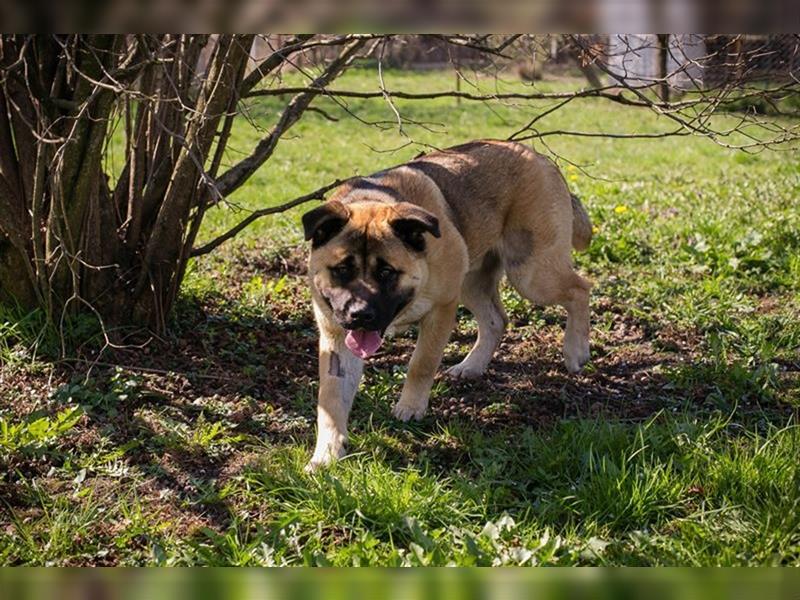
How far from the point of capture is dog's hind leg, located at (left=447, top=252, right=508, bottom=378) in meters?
6.09

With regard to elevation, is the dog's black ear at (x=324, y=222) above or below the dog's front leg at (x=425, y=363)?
above

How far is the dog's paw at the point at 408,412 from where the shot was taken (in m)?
5.28

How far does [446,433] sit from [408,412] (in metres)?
0.38

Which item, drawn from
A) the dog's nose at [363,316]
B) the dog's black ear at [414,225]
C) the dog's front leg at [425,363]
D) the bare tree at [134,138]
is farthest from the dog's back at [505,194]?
the dog's nose at [363,316]

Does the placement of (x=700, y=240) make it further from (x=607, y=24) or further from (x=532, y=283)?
(x=607, y=24)

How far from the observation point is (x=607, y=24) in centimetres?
119

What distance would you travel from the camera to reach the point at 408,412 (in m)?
5.30

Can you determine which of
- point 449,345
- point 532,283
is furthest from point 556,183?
point 449,345

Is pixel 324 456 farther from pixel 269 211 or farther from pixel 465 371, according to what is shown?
pixel 269 211

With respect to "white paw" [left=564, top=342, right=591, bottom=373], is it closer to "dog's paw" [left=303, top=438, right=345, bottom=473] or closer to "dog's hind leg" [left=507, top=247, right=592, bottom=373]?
"dog's hind leg" [left=507, top=247, right=592, bottom=373]

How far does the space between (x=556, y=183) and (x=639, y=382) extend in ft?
4.89

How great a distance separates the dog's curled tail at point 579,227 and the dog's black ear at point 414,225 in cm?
185

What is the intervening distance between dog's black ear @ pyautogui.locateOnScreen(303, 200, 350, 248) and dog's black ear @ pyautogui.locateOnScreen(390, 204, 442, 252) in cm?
30

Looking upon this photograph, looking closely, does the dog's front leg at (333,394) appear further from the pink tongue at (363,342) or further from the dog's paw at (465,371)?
the dog's paw at (465,371)
